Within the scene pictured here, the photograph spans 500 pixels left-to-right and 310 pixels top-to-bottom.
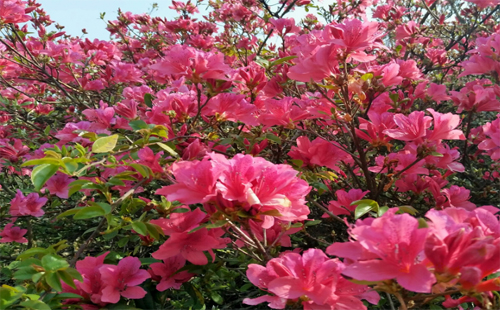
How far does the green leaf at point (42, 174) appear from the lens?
78 centimetres

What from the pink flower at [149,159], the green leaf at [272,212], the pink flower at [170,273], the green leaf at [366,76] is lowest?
the pink flower at [170,273]

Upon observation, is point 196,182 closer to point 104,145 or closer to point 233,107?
point 104,145

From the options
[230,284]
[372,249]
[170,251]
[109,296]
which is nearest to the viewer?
[372,249]

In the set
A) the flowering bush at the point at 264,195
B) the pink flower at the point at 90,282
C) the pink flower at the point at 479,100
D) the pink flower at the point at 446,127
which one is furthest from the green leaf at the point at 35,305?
the pink flower at the point at 479,100

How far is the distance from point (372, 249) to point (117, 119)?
1256 millimetres

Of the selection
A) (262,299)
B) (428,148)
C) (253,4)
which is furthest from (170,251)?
(253,4)

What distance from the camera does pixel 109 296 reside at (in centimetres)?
88

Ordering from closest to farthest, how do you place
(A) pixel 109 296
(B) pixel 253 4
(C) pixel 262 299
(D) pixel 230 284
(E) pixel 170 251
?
(C) pixel 262 299
(A) pixel 109 296
(E) pixel 170 251
(D) pixel 230 284
(B) pixel 253 4

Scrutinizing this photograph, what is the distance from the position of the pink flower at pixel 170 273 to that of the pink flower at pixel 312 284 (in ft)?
1.17

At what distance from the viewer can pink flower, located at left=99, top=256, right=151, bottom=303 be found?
2.93ft

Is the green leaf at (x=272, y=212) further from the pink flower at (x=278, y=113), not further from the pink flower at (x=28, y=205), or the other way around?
the pink flower at (x=28, y=205)

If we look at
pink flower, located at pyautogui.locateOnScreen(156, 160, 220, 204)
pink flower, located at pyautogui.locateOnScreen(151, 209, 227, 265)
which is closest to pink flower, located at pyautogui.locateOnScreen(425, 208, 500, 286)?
pink flower, located at pyautogui.locateOnScreen(156, 160, 220, 204)

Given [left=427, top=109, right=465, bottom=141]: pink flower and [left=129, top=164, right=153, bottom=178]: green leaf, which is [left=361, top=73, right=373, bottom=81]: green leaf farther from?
[left=129, top=164, right=153, bottom=178]: green leaf

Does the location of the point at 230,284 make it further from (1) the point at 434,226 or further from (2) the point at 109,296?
(1) the point at 434,226
